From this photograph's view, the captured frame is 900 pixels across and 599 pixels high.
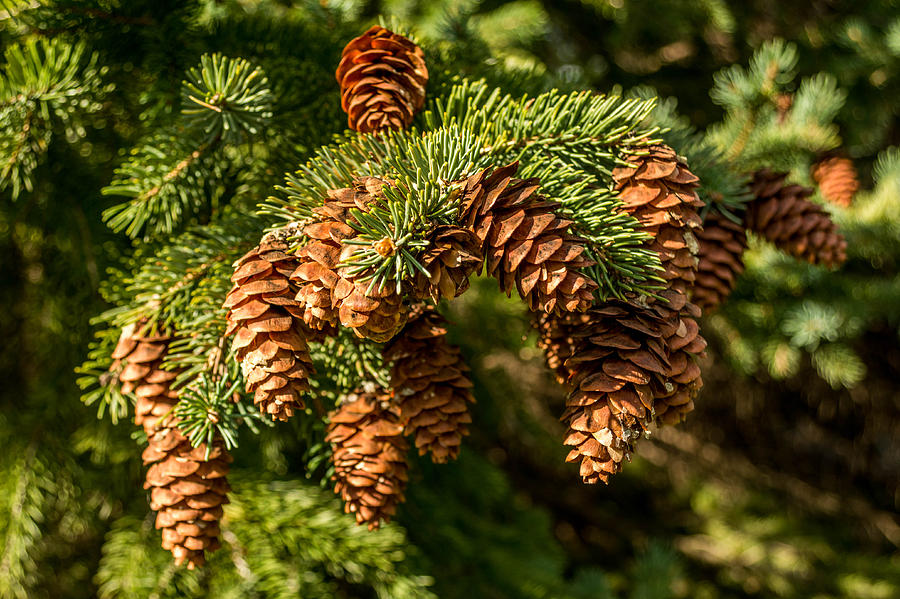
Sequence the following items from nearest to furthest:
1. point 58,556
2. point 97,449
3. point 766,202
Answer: point 766,202, point 97,449, point 58,556

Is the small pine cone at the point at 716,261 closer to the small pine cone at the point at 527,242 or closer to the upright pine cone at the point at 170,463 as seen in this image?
the small pine cone at the point at 527,242

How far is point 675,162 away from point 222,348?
585 mm

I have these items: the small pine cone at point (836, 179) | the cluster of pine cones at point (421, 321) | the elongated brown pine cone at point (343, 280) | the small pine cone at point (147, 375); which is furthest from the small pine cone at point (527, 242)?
the small pine cone at point (836, 179)

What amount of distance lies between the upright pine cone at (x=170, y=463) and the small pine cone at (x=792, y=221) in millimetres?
868

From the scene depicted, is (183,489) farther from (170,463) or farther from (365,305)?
(365,305)

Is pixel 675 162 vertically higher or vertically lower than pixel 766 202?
lower

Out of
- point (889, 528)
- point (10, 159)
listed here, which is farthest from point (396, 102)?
point (889, 528)

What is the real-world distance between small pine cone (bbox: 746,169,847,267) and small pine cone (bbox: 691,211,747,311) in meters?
0.10

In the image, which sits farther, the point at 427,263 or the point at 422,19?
the point at 422,19

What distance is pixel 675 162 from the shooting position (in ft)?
2.10

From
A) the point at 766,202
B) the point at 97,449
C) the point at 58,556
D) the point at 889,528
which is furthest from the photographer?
the point at 889,528

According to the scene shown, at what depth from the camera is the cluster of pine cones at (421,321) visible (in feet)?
1.76

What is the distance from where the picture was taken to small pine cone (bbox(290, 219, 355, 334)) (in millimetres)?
529

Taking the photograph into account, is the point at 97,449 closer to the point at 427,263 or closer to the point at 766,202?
the point at 427,263
